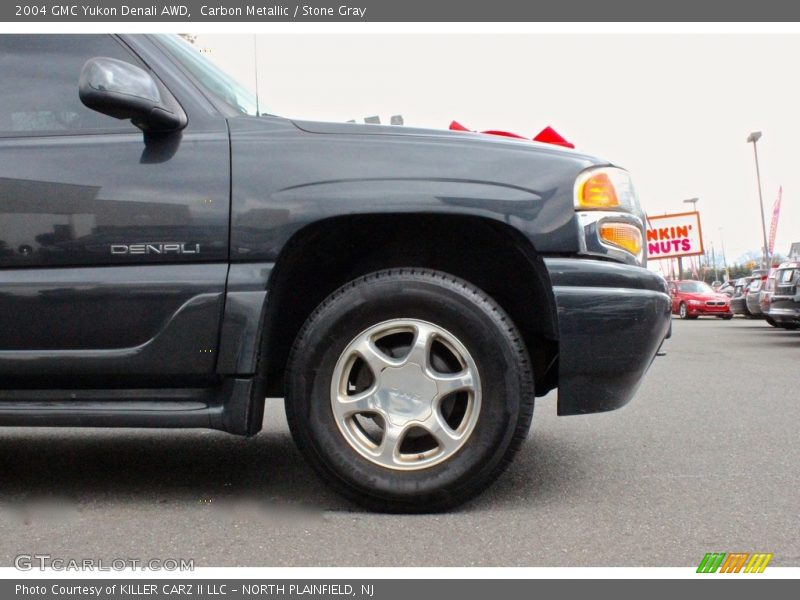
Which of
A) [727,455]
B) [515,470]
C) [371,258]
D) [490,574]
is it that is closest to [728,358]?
[727,455]

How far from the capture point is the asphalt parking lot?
7.57 feet

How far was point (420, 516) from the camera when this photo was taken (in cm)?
263

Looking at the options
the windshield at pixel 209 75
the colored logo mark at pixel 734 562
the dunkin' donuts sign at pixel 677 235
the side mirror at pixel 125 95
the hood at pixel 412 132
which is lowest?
the colored logo mark at pixel 734 562

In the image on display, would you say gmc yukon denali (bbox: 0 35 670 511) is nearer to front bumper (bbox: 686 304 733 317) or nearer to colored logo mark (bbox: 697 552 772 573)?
colored logo mark (bbox: 697 552 772 573)

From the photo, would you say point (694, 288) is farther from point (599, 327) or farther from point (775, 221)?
point (599, 327)

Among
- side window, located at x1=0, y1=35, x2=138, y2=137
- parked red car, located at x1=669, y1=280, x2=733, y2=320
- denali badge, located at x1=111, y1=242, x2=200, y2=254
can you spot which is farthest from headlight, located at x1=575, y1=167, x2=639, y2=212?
parked red car, located at x1=669, y1=280, x2=733, y2=320

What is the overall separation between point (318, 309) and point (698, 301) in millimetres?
25115

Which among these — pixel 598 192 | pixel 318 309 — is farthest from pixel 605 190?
pixel 318 309

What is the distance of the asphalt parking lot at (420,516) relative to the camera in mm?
2307

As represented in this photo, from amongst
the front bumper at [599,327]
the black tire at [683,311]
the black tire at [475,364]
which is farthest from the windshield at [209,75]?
the black tire at [683,311]

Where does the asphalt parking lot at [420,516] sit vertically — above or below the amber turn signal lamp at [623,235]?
below

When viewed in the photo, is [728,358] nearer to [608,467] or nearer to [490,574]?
[608,467]

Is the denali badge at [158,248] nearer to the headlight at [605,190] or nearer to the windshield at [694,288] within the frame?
the headlight at [605,190]

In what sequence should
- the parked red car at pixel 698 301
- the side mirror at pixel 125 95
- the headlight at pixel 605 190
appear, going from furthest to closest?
the parked red car at pixel 698 301 < the headlight at pixel 605 190 < the side mirror at pixel 125 95
